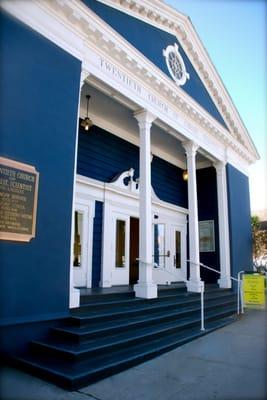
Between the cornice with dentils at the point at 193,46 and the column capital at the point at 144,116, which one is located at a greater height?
the cornice with dentils at the point at 193,46

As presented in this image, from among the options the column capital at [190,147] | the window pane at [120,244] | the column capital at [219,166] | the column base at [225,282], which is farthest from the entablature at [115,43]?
the column base at [225,282]

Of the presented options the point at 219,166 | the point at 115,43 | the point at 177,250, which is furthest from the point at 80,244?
the point at 219,166

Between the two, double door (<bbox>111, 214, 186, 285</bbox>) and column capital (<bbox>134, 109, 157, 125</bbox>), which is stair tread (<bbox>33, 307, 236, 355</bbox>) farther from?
column capital (<bbox>134, 109, 157, 125</bbox>)

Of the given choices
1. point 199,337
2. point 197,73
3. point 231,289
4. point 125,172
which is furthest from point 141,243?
point 197,73

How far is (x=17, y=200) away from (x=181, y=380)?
9.37 feet

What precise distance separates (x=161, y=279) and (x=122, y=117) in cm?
490

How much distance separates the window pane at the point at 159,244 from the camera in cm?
1016

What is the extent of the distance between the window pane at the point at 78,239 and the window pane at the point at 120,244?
1.23m

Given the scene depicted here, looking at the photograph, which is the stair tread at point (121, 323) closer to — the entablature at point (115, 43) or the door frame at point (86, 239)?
the door frame at point (86, 239)

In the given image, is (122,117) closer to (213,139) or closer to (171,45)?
(171,45)

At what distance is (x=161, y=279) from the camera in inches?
391

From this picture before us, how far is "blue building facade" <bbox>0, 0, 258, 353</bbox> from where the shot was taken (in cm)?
435

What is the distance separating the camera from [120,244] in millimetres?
8422

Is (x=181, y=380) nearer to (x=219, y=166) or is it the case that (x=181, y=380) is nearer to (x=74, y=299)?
(x=74, y=299)
